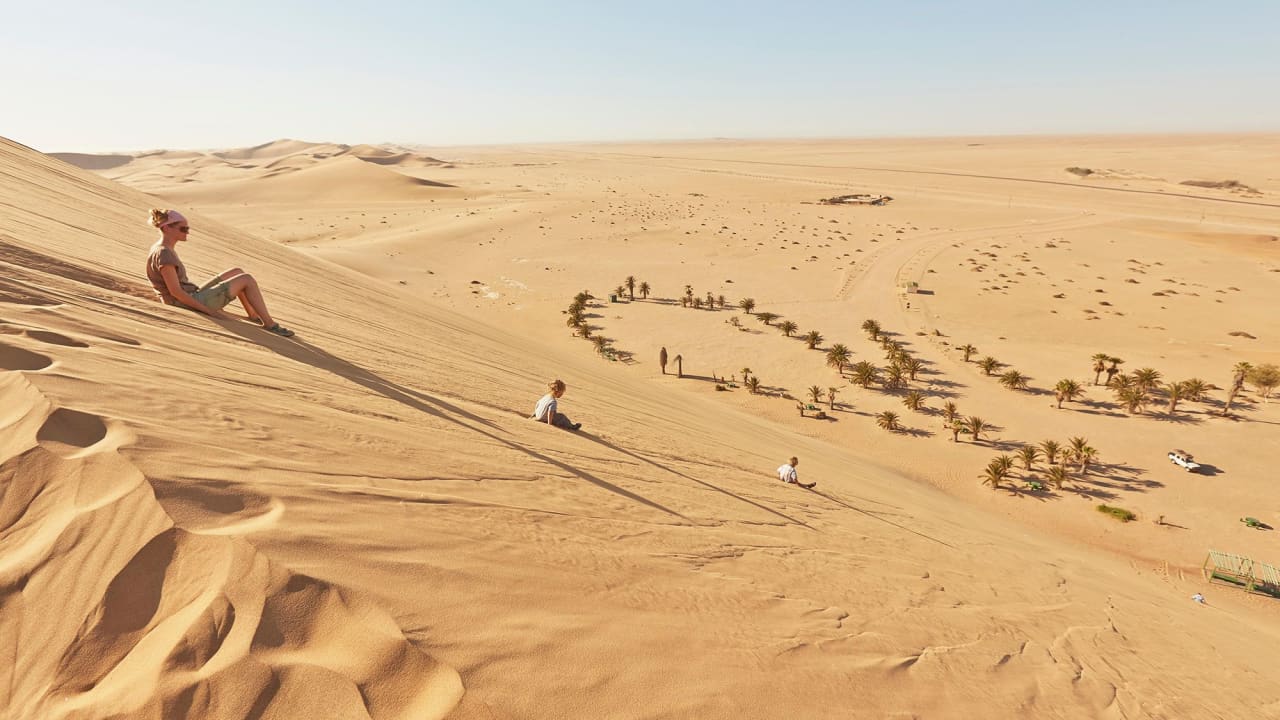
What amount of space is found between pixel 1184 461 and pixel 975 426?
501 cm

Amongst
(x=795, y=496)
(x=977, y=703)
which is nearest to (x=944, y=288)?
(x=795, y=496)

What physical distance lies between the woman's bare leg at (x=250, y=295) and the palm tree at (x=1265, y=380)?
89.5ft

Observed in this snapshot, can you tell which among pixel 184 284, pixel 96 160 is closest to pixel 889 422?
pixel 184 284

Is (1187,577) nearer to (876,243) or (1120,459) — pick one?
(1120,459)

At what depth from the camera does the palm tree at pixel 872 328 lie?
25.6 meters

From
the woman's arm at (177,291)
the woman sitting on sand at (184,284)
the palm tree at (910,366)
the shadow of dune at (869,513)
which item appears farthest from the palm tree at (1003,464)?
the woman's arm at (177,291)

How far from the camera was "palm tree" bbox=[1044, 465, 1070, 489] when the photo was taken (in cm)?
1448

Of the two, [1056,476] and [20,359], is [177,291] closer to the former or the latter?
[20,359]

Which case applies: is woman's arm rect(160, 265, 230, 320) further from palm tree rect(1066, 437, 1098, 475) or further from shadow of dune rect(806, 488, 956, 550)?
palm tree rect(1066, 437, 1098, 475)

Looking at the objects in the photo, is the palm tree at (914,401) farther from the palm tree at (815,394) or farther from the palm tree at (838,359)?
the palm tree at (838,359)

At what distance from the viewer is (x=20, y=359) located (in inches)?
117

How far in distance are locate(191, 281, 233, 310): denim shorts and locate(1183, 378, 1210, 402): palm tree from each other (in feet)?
82.5

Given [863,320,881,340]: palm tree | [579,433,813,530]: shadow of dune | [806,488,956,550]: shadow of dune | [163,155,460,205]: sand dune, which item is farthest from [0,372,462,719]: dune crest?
[163,155,460,205]: sand dune

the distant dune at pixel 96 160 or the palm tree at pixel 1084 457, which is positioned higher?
the distant dune at pixel 96 160
